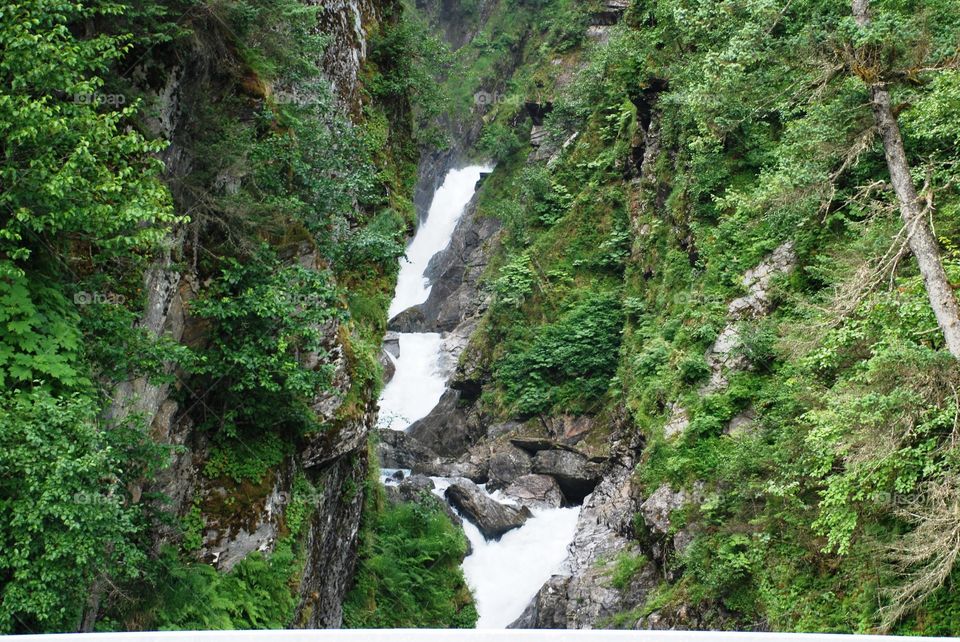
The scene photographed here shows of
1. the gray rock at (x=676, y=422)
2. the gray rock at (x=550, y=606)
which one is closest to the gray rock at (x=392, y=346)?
the gray rock at (x=550, y=606)

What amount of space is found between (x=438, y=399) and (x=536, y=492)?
8304 millimetres

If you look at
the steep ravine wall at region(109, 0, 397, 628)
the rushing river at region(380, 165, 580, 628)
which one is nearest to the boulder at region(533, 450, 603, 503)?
the rushing river at region(380, 165, 580, 628)

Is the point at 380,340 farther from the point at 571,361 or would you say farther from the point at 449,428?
the point at 449,428

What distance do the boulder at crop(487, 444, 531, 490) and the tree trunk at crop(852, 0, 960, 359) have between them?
1572cm

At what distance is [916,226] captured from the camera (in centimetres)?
848

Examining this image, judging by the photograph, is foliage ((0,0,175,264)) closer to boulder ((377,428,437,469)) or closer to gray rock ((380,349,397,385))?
boulder ((377,428,437,469))

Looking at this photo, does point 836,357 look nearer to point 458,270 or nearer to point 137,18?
point 137,18

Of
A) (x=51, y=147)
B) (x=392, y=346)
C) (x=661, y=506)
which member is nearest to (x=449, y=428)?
(x=392, y=346)

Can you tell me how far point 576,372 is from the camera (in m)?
24.4

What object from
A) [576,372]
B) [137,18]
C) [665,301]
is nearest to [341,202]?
[137,18]

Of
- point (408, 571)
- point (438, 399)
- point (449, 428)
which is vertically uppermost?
point (438, 399)

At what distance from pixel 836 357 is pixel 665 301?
9.73 m

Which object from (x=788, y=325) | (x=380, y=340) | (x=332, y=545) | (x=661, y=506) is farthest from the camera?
(x=380, y=340)

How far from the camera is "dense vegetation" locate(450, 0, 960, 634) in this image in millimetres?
7863
